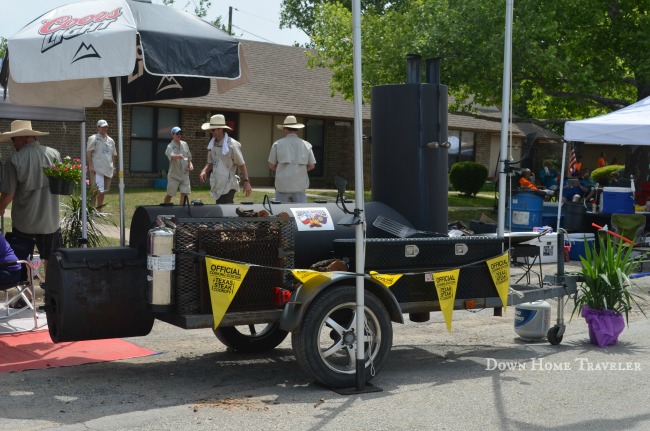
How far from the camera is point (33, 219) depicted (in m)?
9.86


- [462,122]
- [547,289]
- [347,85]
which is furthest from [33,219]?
[462,122]

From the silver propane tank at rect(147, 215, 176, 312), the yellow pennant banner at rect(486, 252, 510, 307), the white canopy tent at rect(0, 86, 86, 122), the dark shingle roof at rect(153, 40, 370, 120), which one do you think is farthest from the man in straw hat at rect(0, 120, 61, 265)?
the dark shingle roof at rect(153, 40, 370, 120)

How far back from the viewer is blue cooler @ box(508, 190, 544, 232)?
1650 cm

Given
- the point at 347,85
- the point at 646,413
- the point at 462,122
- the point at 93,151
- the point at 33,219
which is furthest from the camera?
the point at 462,122

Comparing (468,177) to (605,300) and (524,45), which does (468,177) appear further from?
(605,300)

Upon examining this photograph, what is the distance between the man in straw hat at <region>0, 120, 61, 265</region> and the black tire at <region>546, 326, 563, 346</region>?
5.23m

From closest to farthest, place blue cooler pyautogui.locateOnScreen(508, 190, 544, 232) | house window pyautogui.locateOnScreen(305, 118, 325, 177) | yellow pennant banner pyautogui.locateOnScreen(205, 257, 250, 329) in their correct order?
yellow pennant banner pyautogui.locateOnScreen(205, 257, 250, 329) → blue cooler pyautogui.locateOnScreen(508, 190, 544, 232) → house window pyautogui.locateOnScreen(305, 118, 325, 177)

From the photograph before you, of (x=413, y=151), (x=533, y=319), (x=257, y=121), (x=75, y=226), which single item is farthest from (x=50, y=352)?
(x=257, y=121)

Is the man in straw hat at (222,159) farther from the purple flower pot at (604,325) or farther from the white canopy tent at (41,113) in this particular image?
the purple flower pot at (604,325)

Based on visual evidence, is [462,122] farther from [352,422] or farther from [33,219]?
[352,422]

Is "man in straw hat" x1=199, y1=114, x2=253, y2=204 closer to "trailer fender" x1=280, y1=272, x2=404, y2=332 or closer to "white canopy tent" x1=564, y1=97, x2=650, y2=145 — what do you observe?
"white canopy tent" x1=564, y1=97, x2=650, y2=145

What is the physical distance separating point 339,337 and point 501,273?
1855 millimetres

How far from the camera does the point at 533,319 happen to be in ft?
29.3

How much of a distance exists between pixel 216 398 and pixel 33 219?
418 centimetres
